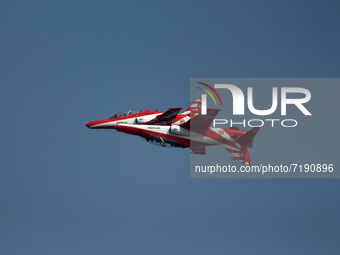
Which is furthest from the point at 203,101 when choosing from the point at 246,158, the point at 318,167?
the point at 318,167

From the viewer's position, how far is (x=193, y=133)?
2190 inches

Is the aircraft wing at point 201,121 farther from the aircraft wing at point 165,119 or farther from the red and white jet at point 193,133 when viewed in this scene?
the aircraft wing at point 165,119

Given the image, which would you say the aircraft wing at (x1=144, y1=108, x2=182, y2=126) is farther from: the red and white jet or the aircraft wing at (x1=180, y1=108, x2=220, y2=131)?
the aircraft wing at (x1=180, y1=108, x2=220, y2=131)

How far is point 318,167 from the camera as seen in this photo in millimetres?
58906

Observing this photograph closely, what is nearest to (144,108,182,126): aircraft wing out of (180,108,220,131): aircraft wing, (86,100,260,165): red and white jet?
(86,100,260,165): red and white jet

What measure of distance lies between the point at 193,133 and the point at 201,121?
121 centimetres

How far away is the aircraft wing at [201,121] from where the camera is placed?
54.8 metres

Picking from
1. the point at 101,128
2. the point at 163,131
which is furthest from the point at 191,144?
the point at 101,128

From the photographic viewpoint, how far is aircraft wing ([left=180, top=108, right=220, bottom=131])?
180ft

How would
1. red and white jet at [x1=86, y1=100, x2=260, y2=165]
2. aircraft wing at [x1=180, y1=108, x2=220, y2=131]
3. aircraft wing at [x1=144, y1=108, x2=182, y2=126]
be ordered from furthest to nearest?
aircraft wing at [x1=144, y1=108, x2=182, y2=126], red and white jet at [x1=86, y1=100, x2=260, y2=165], aircraft wing at [x1=180, y1=108, x2=220, y2=131]

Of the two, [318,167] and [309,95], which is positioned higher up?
[309,95]

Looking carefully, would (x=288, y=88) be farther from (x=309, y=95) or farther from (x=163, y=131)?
(x=163, y=131)

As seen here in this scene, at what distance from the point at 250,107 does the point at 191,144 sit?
5.78m

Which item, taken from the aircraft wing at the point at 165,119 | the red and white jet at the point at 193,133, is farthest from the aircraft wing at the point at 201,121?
the aircraft wing at the point at 165,119
